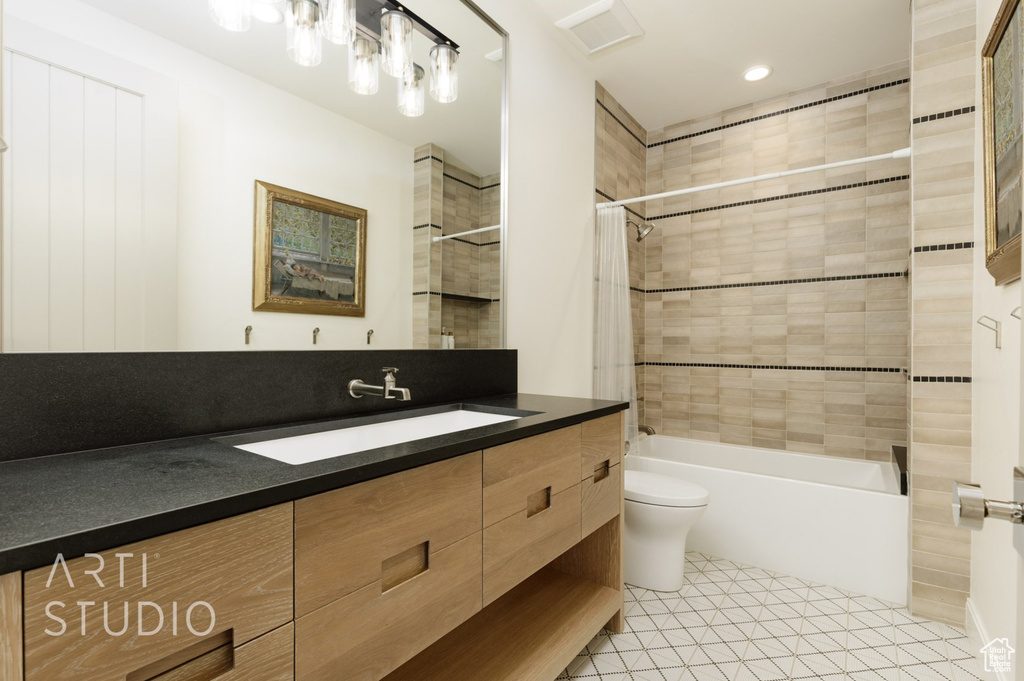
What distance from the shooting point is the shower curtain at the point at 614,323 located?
8.61 ft

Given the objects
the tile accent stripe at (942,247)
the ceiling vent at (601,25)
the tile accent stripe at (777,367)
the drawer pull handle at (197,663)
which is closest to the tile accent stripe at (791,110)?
the ceiling vent at (601,25)

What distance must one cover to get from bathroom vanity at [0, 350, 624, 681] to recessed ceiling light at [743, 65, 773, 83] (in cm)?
242

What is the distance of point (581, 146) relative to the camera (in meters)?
2.65

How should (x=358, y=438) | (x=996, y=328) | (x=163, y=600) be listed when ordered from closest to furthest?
(x=163, y=600) → (x=358, y=438) → (x=996, y=328)

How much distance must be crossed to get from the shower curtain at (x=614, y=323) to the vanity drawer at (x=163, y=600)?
2.09 meters

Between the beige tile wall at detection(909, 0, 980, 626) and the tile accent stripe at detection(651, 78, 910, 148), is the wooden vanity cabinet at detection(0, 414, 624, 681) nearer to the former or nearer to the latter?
the beige tile wall at detection(909, 0, 980, 626)

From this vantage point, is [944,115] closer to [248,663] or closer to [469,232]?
[469,232]

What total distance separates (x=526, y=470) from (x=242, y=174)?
41.4 inches

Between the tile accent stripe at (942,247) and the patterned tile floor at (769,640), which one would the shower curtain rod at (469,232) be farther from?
the tile accent stripe at (942,247)

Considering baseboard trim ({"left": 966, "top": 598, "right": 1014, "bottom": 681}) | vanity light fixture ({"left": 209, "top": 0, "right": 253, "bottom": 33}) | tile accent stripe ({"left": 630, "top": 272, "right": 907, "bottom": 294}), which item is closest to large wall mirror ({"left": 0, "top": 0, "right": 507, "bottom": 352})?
vanity light fixture ({"left": 209, "top": 0, "right": 253, "bottom": 33})

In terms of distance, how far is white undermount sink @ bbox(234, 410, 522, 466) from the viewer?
115cm

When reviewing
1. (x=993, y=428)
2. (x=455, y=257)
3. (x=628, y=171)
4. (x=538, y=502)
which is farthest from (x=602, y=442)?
(x=628, y=171)

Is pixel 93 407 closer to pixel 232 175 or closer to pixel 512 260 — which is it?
pixel 232 175

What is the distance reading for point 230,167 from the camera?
1.23 meters
